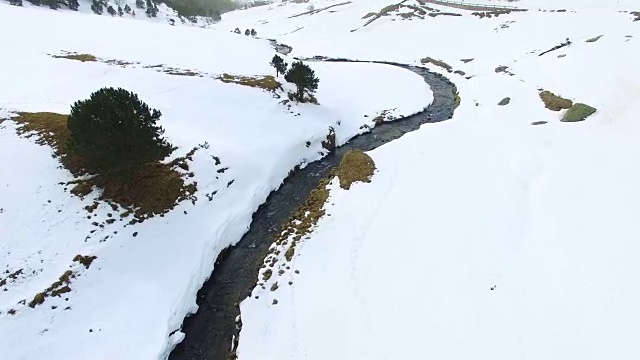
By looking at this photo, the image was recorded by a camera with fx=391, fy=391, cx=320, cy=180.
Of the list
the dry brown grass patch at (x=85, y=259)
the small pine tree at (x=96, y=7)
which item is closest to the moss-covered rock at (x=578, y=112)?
the dry brown grass patch at (x=85, y=259)

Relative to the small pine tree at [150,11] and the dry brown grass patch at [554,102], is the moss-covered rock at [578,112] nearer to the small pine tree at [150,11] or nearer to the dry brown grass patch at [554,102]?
the dry brown grass patch at [554,102]

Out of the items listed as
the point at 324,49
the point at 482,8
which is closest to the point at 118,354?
the point at 324,49

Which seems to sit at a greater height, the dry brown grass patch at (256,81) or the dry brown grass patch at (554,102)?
the dry brown grass patch at (256,81)

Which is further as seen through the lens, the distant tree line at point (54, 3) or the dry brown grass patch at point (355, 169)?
the distant tree line at point (54, 3)

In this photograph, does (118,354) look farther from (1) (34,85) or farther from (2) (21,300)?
(1) (34,85)

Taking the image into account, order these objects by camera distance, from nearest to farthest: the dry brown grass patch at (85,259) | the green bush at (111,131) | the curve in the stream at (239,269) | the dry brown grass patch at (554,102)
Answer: the curve in the stream at (239,269) < the dry brown grass patch at (85,259) < the green bush at (111,131) < the dry brown grass patch at (554,102)

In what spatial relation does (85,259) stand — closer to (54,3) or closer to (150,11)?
(54,3)

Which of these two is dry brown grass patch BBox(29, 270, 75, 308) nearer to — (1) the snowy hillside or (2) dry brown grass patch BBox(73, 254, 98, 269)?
(2) dry brown grass patch BBox(73, 254, 98, 269)
